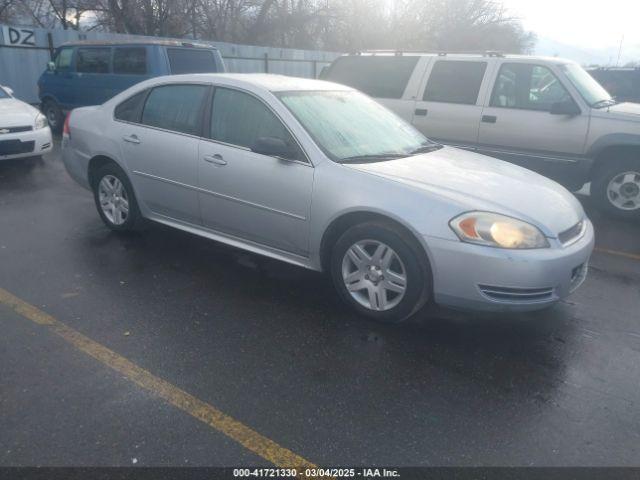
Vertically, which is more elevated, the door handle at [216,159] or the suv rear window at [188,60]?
the suv rear window at [188,60]

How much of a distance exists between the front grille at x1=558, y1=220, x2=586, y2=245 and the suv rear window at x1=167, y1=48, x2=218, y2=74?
27.9 ft

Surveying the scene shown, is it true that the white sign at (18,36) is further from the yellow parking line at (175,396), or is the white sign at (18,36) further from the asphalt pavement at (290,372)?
the yellow parking line at (175,396)

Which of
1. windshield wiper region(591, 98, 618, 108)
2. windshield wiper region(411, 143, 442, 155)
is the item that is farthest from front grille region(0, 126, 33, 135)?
windshield wiper region(591, 98, 618, 108)

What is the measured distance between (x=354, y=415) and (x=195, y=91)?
314cm

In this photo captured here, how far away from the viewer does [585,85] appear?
21.7 ft

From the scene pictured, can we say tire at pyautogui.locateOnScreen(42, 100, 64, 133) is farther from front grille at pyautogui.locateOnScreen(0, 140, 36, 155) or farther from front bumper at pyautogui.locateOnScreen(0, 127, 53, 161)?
Answer: front grille at pyautogui.locateOnScreen(0, 140, 36, 155)

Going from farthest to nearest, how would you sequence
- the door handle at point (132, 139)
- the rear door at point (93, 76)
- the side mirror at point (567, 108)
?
the rear door at point (93, 76)
the side mirror at point (567, 108)
the door handle at point (132, 139)

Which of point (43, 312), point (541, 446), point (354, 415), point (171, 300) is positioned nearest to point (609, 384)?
point (541, 446)

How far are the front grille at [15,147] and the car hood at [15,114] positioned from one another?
247 millimetres

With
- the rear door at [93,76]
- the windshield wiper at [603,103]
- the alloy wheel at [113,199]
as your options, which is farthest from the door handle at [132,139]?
the rear door at [93,76]

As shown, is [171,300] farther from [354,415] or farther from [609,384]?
[609,384]

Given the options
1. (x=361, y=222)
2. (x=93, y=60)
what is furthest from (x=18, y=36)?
(x=361, y=222)

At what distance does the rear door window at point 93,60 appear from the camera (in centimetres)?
1100

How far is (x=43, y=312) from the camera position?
3.77 m
